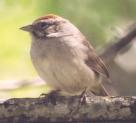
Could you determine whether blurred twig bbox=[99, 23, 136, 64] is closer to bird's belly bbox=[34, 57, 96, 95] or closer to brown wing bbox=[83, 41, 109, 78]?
brown wing bbox=[83, 41, 109, 78]

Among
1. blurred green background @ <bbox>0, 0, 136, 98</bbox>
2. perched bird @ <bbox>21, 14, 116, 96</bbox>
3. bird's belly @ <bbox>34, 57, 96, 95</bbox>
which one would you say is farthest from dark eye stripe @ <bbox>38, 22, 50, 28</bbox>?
blurred green background @ <bbox>0, 0, 136, 98</bbox>

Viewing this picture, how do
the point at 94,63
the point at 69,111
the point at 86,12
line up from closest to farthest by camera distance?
the point at 69,111 < the point at 94,63 < the point at 86,12

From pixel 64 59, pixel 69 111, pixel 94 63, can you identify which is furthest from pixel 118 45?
pixel 69 111

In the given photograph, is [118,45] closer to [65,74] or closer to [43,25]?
[43,25]

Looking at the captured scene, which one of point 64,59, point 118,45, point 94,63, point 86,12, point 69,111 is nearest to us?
point 69,111

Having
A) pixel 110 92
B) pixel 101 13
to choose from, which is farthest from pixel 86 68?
pixel 101 13

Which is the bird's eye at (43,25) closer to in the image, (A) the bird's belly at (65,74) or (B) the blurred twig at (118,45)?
(A) the bird's belly at (65,74)

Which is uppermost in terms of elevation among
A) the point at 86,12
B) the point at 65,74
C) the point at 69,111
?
the point at 86,12
